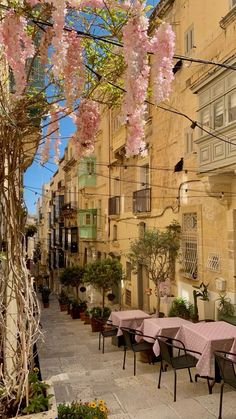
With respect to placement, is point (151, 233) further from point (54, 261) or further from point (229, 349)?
point (54, 261)

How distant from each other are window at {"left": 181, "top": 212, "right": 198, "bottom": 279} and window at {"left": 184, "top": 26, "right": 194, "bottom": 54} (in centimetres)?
605

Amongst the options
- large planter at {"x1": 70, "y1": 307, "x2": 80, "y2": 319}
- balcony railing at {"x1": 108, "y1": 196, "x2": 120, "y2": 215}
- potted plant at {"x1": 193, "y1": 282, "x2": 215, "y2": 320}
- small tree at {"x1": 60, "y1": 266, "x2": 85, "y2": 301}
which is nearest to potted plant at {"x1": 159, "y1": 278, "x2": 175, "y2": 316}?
potted plant at {"x1": 193, "y1": 282, "x2": 215, "y2": 320}

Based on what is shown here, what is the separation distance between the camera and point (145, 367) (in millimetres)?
8523

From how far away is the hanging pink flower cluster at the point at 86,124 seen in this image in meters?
3.91

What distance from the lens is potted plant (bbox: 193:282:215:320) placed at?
37.3 ft

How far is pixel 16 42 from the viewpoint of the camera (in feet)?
10.5

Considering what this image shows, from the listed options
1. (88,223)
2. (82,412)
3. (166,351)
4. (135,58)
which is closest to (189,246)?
(166,351)

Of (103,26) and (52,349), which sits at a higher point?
(103,26)

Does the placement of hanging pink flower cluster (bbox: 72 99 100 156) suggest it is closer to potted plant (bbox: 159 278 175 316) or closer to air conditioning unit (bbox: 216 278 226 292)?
air conditioning unit (bbox: 216 278 226 292)

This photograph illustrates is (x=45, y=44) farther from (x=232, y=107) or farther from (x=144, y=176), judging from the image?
(x=144, y=176)

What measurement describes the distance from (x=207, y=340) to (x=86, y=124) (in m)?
4.69

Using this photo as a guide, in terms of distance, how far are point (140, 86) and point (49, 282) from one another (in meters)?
47.9

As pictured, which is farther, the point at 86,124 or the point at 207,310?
the point at 207,310

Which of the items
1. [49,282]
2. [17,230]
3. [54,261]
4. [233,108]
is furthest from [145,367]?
[49,282]
